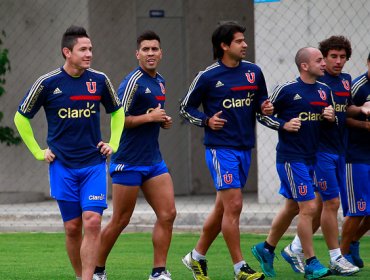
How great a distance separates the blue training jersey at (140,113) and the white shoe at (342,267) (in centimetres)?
192

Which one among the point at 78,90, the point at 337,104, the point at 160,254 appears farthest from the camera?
the point at 337,104

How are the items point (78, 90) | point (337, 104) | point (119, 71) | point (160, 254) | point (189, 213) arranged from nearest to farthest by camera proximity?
point (78, 90), point (160, 254), point (337, 104), point (189, 213), point (119, 71)

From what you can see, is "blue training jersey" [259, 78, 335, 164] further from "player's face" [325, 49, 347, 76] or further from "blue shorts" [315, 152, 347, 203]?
"player's face" [325, 49, 347, 76]

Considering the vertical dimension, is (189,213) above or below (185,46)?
below

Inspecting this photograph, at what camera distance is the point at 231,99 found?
10.3 meters

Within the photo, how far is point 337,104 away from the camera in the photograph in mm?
11125

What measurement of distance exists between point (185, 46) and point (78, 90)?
1006cm

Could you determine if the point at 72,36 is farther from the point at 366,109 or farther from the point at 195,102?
the point at 366,109

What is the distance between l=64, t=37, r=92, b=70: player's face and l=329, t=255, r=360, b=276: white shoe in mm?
3033

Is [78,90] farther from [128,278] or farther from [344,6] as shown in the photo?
[344,6]

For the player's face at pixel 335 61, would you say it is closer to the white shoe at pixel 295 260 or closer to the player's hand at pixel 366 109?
the player's hand at pixel 366 109

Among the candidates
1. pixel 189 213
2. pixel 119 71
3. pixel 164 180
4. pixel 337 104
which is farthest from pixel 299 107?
pixel 119 71

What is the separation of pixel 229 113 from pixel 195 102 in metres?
0.35

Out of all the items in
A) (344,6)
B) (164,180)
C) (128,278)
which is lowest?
(128,278)
